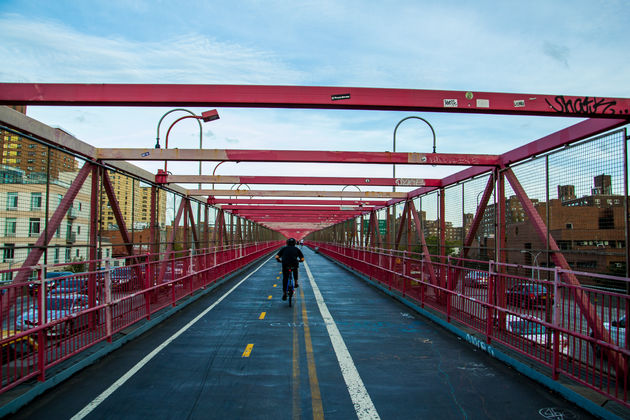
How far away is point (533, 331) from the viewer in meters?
6.46

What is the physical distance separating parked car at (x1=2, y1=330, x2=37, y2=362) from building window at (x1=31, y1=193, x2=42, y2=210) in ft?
8.06

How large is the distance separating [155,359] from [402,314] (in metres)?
6.47

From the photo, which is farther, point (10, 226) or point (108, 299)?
point (108, 299)

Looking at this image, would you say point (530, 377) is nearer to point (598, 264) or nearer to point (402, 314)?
point (598, 264)

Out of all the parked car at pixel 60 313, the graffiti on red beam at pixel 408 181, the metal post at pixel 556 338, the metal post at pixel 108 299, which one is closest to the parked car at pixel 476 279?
the metal post at pixel 556 338

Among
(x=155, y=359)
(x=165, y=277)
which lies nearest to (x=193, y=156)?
(x=165, y=277)

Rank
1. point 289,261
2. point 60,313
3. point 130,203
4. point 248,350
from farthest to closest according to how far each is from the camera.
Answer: point 289,261
point 130,203
point 248,350
point 60,313

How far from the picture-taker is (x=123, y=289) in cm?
842

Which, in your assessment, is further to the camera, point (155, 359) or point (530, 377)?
point (155, 359)

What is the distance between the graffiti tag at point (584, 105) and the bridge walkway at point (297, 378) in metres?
4.09

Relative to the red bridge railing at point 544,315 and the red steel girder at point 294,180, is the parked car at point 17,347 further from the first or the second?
the red steel girder at point 294,180

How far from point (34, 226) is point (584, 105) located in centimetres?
913


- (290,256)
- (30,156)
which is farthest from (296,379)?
(290,256)

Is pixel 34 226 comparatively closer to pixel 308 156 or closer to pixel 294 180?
pixel 308 156
